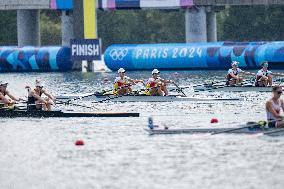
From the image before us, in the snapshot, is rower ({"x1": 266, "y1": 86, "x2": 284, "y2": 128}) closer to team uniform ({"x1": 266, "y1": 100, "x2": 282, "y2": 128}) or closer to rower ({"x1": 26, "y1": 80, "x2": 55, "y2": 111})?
team uniform ({"x1": 266, "y1": 100, "x2": 282, "y2": 128})

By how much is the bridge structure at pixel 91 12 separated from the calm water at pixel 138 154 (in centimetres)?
3221

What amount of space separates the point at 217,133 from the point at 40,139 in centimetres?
679

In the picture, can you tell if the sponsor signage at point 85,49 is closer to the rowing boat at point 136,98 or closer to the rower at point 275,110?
the rowing boat at point 136,98

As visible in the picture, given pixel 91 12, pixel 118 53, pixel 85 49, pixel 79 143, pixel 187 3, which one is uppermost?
pixel 187 3

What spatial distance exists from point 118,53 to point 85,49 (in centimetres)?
441

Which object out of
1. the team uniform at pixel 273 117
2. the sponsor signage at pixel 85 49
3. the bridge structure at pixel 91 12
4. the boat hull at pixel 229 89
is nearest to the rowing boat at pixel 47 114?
the team uniform at pixel 273 117

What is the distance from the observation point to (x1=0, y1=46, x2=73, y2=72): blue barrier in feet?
274

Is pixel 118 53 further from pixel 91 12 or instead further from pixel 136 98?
pixel 136 98

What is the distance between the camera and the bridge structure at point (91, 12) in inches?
3147

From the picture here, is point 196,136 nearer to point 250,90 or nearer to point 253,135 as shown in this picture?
point 253,135

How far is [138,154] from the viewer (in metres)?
33.4

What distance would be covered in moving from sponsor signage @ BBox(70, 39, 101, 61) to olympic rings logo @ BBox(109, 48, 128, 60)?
275cm

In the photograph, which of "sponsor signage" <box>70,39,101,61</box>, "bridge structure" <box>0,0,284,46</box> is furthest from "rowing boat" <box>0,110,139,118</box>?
"sponsor signage" <box>70,39,101,61</box>

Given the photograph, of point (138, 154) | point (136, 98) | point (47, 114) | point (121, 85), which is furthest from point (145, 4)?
point (138, 154)
